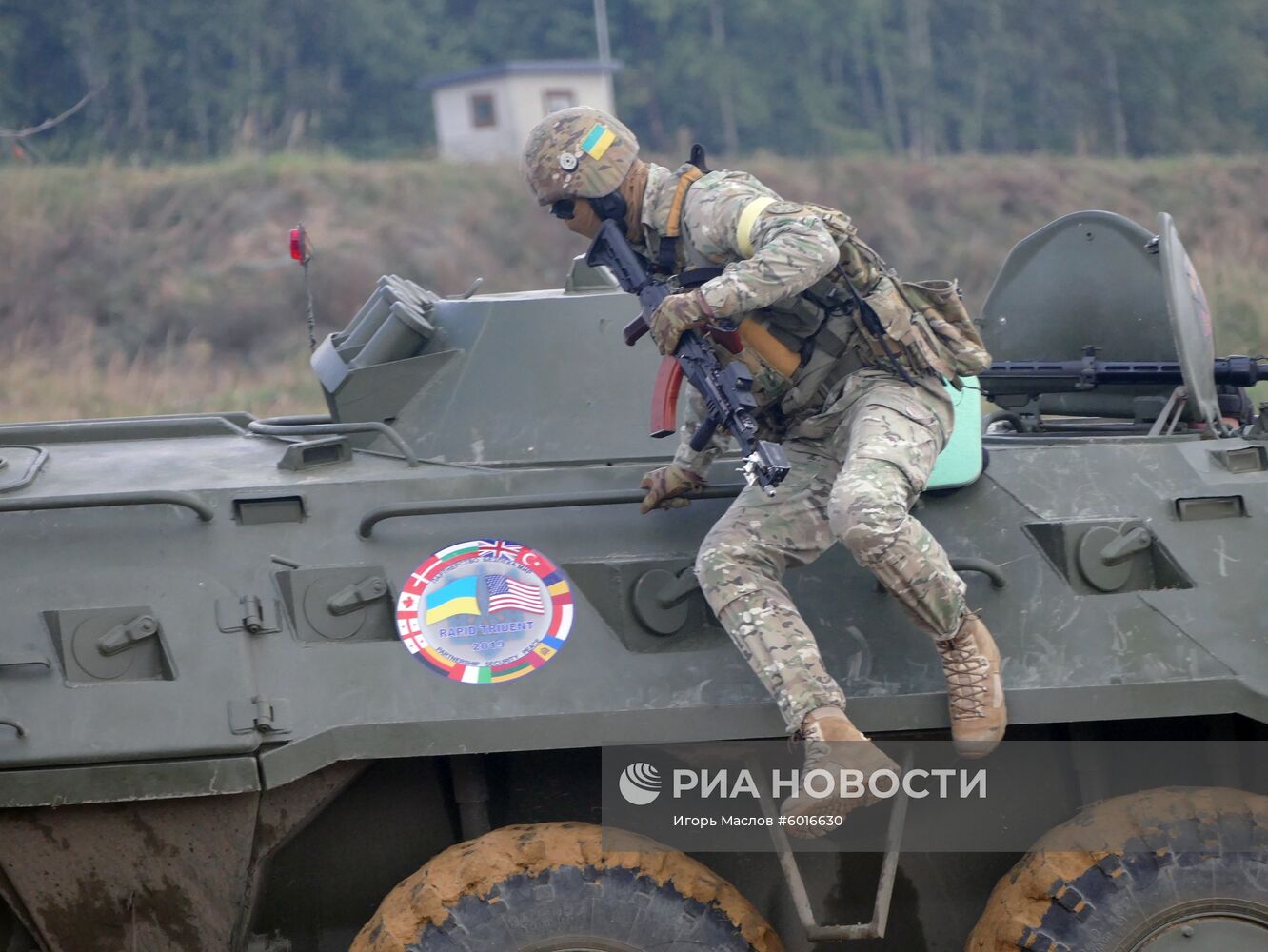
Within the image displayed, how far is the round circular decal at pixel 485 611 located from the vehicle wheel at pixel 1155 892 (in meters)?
1.46

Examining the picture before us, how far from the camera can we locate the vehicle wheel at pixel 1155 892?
181 inches

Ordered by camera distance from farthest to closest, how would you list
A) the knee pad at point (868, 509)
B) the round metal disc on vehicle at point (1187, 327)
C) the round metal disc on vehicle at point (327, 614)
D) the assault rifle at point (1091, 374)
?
the assault rifle at point (1091, 374)
the round metal disc on vehicle at point (1187, 327)
the round metal disc on vehicle at point (327, 614)
the knee pad at point (868, 509)

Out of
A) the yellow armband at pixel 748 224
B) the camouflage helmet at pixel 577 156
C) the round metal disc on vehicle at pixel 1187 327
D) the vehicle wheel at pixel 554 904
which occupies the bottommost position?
the vehicle wheel at pixel 554 904

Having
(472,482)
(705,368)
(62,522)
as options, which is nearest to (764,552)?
(705,368)

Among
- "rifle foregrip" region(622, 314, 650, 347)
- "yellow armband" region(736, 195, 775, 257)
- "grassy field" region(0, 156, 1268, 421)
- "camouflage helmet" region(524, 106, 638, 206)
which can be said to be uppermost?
"camouflage helmet" region(524, 106, 638, 206)

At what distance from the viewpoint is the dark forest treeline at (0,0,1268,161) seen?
109 ft

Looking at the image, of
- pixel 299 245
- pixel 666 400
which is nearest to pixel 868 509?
pixel 666 400

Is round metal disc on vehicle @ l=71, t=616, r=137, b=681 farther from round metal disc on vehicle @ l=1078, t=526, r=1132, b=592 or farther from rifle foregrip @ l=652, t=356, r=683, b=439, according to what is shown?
round metal disc on vehicle @ l=1078, t=526, r=1132, b=592

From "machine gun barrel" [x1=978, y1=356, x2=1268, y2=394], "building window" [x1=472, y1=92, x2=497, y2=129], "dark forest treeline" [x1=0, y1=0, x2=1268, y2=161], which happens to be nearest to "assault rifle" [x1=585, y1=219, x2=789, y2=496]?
"machine gun barrel" [x1=978, y1=356, x2=1268, y2=394]

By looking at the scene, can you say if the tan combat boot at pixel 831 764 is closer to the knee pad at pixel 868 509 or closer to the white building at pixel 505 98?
the knee pad at pixel 868 509

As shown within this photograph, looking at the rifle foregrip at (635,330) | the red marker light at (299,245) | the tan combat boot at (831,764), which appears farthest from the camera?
the red marker light at (299,245)

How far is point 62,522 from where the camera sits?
480 centimetres

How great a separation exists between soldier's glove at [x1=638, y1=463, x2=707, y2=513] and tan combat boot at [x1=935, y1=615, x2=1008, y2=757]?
821 mm

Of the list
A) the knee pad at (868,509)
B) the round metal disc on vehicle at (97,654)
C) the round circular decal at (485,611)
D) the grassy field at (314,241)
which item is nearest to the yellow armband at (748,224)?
the knee pad at (868,509)
